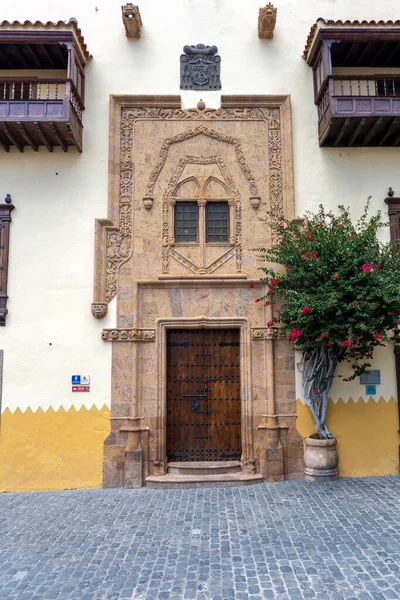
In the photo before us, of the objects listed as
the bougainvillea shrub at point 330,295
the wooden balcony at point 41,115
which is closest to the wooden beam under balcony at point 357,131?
the bougainvillea shrub at point 330,295

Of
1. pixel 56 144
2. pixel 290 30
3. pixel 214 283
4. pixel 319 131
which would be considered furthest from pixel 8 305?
pixel 290 30

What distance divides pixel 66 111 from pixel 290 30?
4699 mm

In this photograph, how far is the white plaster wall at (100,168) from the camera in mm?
7523

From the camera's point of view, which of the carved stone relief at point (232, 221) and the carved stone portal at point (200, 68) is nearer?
the carved stone relief at point (232, 221)

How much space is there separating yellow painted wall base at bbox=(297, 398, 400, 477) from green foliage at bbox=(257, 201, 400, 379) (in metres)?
0.84

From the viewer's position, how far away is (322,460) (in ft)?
23.3

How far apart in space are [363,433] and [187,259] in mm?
4305

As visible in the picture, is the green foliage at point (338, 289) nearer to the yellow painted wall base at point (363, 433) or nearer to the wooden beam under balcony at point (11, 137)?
the yellow painted wall base at point (363, 433)

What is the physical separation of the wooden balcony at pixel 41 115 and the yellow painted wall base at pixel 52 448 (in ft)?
15.5

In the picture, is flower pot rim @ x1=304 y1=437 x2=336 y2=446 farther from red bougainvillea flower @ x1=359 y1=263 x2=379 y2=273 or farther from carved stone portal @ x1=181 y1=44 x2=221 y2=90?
carved stone portal @ x1=181 y1=44 x2=221 y2=90

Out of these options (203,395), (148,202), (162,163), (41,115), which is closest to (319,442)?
(203,395)

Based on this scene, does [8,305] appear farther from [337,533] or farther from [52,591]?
[337,533]

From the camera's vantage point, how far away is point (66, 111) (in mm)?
7230

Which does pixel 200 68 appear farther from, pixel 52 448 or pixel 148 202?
pixel 52 448
